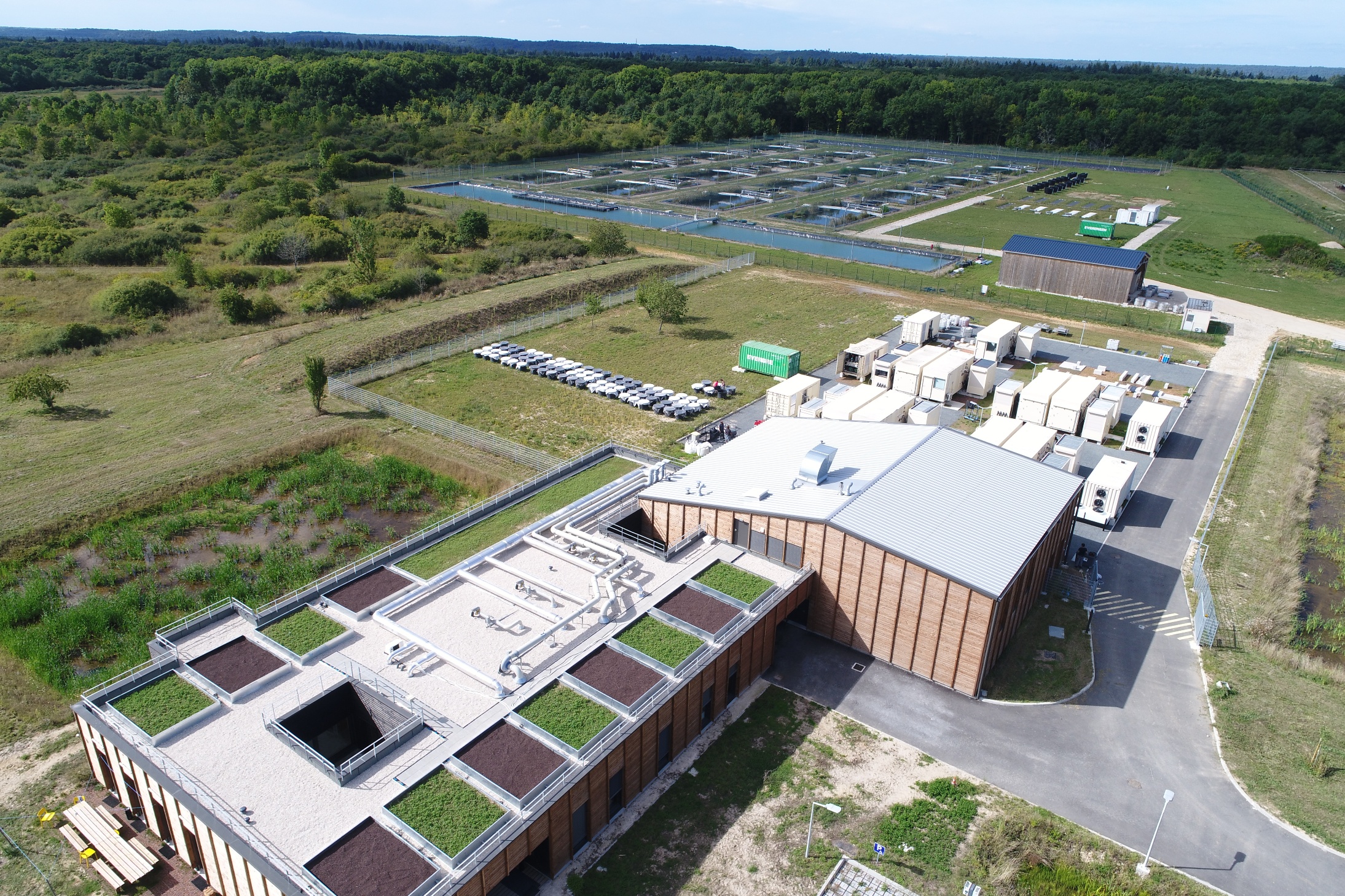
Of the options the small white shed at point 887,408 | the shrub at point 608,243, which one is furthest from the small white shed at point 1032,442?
the shrub at point 608,243

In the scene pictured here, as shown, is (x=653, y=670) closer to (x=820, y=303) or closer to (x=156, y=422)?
(x=156, y=422)

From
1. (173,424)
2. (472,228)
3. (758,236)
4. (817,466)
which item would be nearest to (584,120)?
(758,236)

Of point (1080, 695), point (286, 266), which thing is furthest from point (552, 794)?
point (286, 266)

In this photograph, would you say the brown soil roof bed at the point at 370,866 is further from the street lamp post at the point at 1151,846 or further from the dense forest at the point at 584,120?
the dense forest at the point at 584,120

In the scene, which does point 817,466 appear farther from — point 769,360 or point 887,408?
point 769,360

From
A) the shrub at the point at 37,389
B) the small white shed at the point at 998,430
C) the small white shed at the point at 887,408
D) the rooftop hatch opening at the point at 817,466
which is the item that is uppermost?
the rooftop hatch opening at the point at 817,466

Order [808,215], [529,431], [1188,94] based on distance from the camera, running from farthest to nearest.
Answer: [1188,94] < [808,215] < [529,431]

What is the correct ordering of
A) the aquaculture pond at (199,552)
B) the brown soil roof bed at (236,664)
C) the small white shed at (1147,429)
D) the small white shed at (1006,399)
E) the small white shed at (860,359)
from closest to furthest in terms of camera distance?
the brown soil roof bed at (236,664)
the aquaculture pond at (199,552)
the small white shed at (1147,429)
the small white shed at (1006,399)
the small white shed at (860,359)
